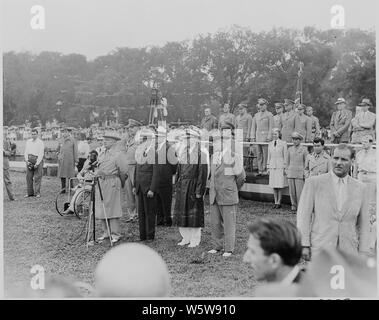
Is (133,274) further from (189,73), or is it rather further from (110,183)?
(110,183)

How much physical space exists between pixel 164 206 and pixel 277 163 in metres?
1.52

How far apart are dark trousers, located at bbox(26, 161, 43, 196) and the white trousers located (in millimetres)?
2458

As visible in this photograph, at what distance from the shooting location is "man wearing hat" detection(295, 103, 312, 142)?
6219 millimetres

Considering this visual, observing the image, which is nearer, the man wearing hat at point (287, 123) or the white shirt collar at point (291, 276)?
the white shirt collar at point (291, 276)

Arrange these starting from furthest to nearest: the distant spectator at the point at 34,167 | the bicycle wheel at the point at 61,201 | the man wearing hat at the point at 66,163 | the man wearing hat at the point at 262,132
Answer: the man wearing hat at the point at 66,163 → the distant spectator at the point at 34,167 → the man wearing hat at the point at 262,132 → the bicycle wheel at the point at 61,201

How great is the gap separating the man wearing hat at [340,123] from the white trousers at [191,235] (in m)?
1.72

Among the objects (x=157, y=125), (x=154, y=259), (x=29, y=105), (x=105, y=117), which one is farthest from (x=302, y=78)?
(x=154, y=259)

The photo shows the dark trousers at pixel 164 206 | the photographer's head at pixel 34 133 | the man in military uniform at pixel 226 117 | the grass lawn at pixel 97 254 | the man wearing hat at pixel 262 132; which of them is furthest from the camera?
the man wearing hat at pixel 262 132

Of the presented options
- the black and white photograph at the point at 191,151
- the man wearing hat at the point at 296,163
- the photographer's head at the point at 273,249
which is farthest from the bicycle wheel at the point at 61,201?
the photographer's head at the point at 273,249

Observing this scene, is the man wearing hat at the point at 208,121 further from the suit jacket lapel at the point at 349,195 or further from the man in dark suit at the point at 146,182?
the suit jacket lapel at the point at 349,195

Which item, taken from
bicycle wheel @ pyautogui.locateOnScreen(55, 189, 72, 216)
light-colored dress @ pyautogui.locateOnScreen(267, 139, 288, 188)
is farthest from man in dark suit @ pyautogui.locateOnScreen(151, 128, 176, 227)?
light-colored dress @ pyautogui.locateOnScreen(267, 139, 288, 188)

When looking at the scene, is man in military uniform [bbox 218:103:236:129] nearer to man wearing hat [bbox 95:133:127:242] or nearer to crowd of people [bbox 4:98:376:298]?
crowd of people [bbox 4:98:376:298]

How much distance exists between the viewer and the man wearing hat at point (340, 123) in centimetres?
527

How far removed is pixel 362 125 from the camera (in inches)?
212
